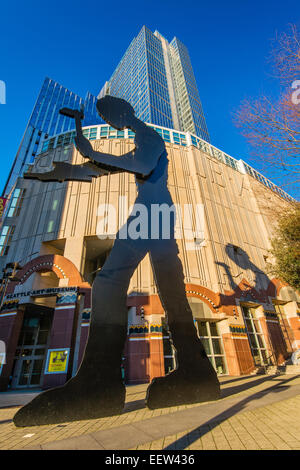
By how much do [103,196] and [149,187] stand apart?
43.5 ft

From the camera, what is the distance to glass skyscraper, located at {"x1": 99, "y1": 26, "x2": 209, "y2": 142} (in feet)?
190

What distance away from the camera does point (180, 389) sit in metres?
4.86

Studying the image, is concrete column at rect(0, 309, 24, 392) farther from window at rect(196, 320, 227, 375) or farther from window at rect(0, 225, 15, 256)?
window at rect(196, 320, 227, 375)

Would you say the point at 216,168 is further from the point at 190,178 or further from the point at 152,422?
the point at 152,422

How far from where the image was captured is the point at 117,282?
16.7 ft

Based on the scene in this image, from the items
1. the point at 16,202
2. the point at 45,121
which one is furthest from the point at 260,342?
the point at 45,121

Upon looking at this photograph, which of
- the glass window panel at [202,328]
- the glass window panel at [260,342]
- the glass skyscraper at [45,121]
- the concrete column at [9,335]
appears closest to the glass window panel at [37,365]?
the concrete column at [9,335]

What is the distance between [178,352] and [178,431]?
191 centimetres

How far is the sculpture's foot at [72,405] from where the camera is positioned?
3.85m

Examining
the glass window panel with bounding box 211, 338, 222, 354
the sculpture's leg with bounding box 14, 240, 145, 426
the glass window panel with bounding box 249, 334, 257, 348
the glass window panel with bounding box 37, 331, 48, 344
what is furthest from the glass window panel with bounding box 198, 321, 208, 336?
the sculpture's leg with bounding box 14, 240, 145, 426

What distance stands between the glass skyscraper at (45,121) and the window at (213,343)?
43.2m

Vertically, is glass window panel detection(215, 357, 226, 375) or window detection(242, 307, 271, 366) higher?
window detection(242, 307, 271, 366)

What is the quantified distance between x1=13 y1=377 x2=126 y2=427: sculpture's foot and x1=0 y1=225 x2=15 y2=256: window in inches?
784
